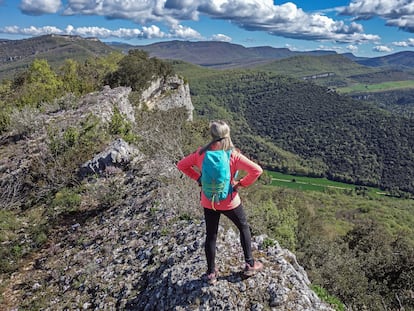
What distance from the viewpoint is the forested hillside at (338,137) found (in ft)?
425

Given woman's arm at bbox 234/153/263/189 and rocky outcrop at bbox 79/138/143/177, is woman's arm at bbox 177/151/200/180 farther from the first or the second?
rocky outcrop at bbox 79/138/143/177

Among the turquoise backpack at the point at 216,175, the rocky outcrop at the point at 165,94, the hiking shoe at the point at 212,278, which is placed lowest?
the rocky outcrop at the point at 165,94

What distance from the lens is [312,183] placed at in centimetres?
11494

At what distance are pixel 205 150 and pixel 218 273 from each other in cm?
218

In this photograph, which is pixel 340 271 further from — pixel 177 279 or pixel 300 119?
pixel 300 119

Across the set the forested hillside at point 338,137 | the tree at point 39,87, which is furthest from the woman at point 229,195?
the forested hillside at point 338,137

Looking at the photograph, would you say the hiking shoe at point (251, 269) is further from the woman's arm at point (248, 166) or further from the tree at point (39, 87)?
the tree at point (39, 87)

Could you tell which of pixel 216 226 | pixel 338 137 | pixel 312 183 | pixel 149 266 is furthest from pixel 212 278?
pixel 338 137

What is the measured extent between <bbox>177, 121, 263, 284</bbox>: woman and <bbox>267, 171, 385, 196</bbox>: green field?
102 m

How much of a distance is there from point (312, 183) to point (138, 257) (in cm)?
11454

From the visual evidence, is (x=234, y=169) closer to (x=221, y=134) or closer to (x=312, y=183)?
(x=221, y=134)

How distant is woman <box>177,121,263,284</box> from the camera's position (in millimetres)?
4711

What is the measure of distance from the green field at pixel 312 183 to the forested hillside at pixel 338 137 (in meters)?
5.63

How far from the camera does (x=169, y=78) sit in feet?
155
